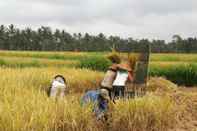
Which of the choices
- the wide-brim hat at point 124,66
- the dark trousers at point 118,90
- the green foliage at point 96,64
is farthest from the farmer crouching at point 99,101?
the green foliage at point 96,64

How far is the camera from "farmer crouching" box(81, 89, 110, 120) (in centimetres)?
647

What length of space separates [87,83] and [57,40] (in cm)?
6386

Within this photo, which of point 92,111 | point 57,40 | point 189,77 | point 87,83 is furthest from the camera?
point 57,40

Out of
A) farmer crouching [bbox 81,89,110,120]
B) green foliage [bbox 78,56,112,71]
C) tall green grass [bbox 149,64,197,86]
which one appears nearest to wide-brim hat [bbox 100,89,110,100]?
farmer crouching [bbox 81,89,110,120]

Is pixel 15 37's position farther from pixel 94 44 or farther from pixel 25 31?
pixel 94 44

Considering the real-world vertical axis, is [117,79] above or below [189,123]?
above

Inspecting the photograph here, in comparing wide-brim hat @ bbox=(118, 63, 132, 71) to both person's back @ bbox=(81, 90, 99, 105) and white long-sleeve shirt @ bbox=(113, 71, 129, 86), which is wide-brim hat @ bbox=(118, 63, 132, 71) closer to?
white long-sleeve shirt @ bbox=(113, 71, 129, 86)

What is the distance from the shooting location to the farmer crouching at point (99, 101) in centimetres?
647

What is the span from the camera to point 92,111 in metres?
6.39

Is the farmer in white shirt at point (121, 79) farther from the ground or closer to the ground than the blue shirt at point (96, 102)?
farther from the ground

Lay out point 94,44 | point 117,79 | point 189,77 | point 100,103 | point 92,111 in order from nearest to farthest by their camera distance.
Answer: point 92,111, point 100,103, point 117,79, point 189,77, point 94,44

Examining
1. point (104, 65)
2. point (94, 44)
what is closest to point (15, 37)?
point (94, 44)

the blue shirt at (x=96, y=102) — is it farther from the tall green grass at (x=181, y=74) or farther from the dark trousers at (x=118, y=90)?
the tall green grass at (x=181, y=74)

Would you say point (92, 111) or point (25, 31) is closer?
point (92, 111)
